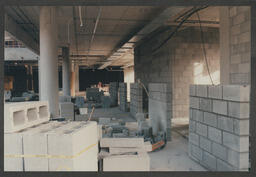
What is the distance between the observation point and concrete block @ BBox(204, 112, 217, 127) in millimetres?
4711

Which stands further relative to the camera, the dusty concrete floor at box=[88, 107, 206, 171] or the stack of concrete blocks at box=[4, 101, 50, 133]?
the dusty concrete floor at box=[88, 107, 206, 171]

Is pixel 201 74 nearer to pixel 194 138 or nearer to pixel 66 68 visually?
pixel 194 138

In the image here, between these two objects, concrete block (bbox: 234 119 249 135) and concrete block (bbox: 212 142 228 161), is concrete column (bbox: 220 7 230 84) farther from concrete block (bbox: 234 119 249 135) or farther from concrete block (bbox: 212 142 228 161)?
concrete block (bbox: 234 119 249 135)

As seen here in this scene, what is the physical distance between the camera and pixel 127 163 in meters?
4.03

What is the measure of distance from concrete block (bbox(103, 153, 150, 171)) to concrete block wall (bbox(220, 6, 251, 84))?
355cm

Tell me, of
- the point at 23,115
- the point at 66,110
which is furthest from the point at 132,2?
the point at 66,110

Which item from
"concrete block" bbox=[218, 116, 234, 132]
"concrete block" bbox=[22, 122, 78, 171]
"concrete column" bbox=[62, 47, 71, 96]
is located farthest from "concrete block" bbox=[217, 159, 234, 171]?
"concrete column" bbox=[62, 47, 71, 96]

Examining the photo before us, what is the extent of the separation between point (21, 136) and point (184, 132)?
6441 millimetres

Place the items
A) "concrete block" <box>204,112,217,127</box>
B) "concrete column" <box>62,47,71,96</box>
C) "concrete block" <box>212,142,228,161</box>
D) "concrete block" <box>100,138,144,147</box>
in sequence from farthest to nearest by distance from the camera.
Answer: "concrete column" <box>62,47,71,96</box>, "concrete block" <box>204,112,217,127</box>, "concrete block" <box>100,138,144,147</box>, "concrete block" <box>212,142,228,161</box>

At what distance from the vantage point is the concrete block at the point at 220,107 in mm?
4359

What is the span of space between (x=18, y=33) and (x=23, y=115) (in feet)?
30.2

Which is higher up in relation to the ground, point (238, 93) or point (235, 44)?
point (235, 44)

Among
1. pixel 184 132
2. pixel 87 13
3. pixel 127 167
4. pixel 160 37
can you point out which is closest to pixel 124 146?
pixel 127 167

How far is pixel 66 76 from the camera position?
17859mm
